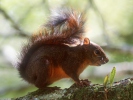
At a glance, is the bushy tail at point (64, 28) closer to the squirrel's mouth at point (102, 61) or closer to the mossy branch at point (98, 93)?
the squirrel's mouth at point (102, 61)

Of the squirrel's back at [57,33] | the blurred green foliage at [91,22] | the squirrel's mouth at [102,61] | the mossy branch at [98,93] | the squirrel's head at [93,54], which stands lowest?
the mossy branch at [98,93]

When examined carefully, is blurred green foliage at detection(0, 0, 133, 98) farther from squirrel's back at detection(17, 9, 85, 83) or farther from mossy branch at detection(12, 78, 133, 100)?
mossy branch at detection(12, 78, 133, 100)

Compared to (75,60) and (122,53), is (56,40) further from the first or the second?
(122,53)

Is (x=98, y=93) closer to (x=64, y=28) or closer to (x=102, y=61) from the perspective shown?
(x=102, y=61)

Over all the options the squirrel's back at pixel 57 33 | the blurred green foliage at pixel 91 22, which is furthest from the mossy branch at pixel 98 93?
the blurred green foliage at pixel 91 22

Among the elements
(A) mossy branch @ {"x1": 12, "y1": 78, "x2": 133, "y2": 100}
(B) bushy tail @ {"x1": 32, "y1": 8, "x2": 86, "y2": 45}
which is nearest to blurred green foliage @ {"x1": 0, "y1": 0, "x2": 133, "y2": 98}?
(B) bushy tail @ {"x1": 32, "y1": 8, "x2": 86, "y2": 45}

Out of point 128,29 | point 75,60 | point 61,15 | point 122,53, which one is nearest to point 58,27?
point 61,15

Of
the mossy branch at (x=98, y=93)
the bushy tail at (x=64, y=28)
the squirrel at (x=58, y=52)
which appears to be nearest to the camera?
the mossy branch at (x=98, y=93)
